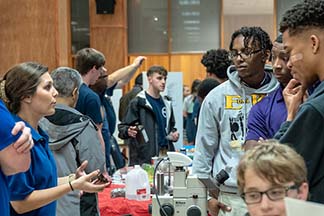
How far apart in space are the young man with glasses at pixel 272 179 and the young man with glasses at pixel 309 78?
0.06 meters

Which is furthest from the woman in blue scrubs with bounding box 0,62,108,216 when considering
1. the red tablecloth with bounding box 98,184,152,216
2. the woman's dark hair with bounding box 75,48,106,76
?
the woman's dark hair with bounding box 75,48,106,76

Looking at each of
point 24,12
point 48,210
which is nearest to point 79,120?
point 48,210

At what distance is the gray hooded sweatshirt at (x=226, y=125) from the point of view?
2.81 metres

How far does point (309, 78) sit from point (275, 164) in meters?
0.33

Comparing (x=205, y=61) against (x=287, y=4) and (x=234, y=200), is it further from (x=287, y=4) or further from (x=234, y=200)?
(x=287, y=4)

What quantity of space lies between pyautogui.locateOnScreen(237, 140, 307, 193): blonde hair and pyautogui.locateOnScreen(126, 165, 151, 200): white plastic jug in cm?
210

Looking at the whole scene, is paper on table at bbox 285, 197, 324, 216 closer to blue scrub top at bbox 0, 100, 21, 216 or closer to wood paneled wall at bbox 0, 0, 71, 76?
blue scrub top at bbox 0, 100, 21, 216

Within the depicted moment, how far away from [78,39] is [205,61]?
719 cm

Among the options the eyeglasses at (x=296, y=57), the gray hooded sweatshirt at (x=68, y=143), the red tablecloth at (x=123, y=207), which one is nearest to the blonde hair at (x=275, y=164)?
the eyeglasses at (x=296, y=57)

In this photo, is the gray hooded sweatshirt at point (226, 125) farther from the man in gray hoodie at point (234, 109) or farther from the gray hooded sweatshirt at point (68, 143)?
the gray hooded sweatshirt at point (68, 143)

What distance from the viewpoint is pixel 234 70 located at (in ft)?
9.64

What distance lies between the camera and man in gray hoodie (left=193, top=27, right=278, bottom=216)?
2.77m

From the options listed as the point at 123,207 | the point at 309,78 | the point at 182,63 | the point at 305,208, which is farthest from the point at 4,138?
the point at 182,63

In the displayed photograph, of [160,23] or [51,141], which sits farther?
[160,23]
